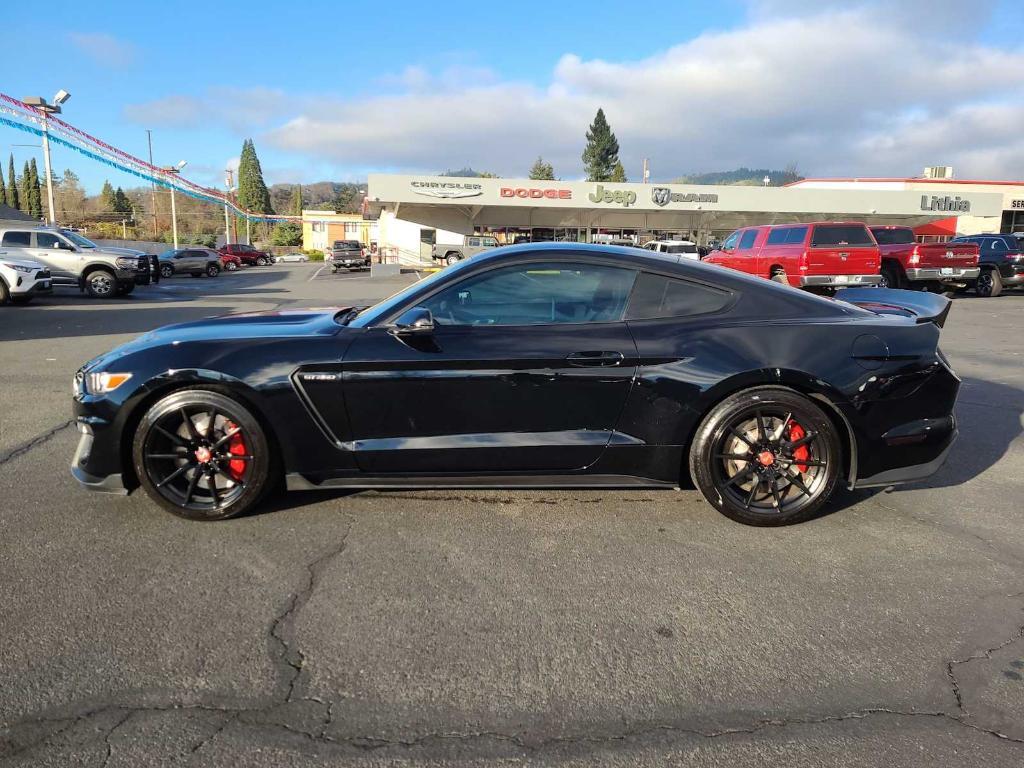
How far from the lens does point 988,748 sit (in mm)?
2057

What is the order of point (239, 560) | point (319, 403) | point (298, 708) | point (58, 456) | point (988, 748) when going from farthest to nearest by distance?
point (58, 456) < point (319, 403) < point (239, 560) < point (298, 708) < point (988, 748)

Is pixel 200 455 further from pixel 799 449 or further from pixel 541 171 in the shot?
pixel 541 171

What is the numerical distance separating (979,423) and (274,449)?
18.2ft

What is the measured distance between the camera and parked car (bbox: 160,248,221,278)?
3603cm

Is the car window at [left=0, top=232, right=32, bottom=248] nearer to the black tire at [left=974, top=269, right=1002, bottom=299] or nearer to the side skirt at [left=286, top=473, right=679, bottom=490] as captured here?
the side skirt at [left=286, top=473, right=679, bottom=490]

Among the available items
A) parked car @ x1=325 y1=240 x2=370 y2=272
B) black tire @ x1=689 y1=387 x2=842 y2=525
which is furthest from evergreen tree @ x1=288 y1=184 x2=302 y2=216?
black tire @ x1=689 y1=387 x2=842 y2=525

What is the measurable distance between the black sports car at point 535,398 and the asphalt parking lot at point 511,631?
29 centimetres

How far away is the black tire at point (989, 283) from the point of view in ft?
58.9

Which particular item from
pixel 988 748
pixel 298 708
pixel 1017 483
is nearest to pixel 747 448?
pixel 988 748

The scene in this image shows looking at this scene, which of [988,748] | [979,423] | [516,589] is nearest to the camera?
[988,748]

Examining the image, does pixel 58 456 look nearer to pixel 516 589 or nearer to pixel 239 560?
pixel 239 560

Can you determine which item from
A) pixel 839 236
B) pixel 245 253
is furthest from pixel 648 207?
pixel 245 253

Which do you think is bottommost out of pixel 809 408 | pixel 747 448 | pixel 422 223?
pixel 747 448

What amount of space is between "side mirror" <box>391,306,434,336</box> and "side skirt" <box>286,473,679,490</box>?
745mm
